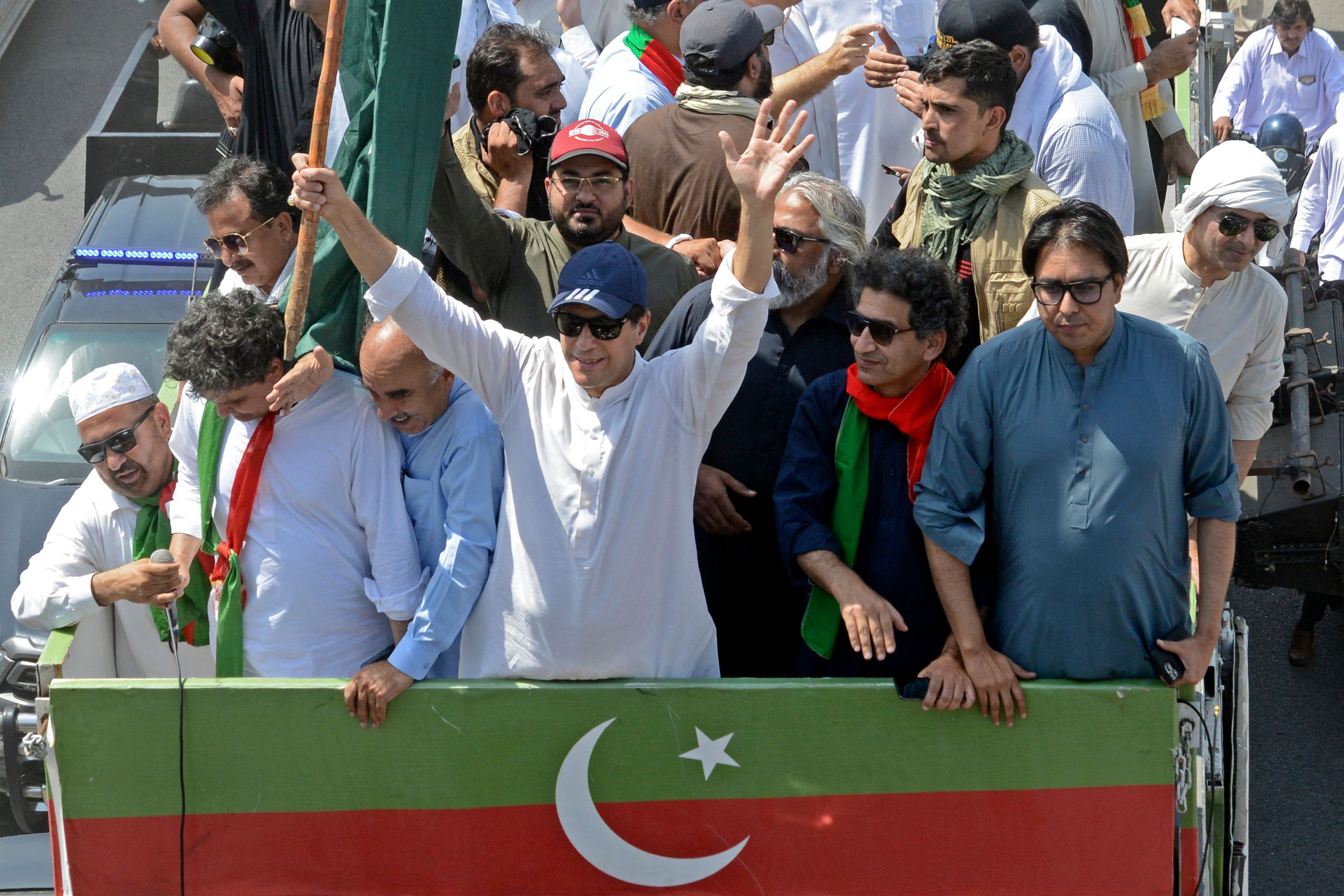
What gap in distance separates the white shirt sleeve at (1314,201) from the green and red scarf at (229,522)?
26.7 ft

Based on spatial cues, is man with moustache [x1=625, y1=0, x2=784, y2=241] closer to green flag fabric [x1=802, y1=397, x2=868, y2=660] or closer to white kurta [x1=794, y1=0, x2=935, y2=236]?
white kurta [x1=794, y1=0, x2=935, y2=236]

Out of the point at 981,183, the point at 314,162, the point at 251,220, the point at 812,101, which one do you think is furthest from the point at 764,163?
the point at 812,101

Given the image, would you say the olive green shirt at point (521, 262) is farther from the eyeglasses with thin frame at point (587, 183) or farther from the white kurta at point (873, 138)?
the white kurta at point (873, 138)

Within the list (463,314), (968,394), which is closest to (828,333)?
(968,394)

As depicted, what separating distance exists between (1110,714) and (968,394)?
843 mm

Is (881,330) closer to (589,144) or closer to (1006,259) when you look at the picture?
(1006,259)

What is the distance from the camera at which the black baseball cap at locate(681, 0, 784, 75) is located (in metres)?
4.54

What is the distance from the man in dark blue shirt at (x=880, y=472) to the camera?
11.1 ft

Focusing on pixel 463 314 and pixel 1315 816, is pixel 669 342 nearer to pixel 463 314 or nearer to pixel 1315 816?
pixel 463 314

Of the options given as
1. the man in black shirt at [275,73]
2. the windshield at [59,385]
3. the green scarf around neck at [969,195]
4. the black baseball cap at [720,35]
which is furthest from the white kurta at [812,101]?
the windshield at [59,385]

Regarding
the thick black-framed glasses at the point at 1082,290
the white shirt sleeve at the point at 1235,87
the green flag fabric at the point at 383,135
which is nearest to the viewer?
the thick black-framed glasses at the point at 1082,290

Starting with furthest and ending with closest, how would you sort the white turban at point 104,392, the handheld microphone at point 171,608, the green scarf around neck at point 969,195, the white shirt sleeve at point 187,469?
the green scarf around neck at point 969,195, the white turban at point 104,392, the white shirt sleeve at point 187,469, the handheld microphone at point 171,608

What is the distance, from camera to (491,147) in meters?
4.79

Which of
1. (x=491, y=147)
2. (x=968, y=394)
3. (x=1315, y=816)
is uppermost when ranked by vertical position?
(x=491, y=147)
